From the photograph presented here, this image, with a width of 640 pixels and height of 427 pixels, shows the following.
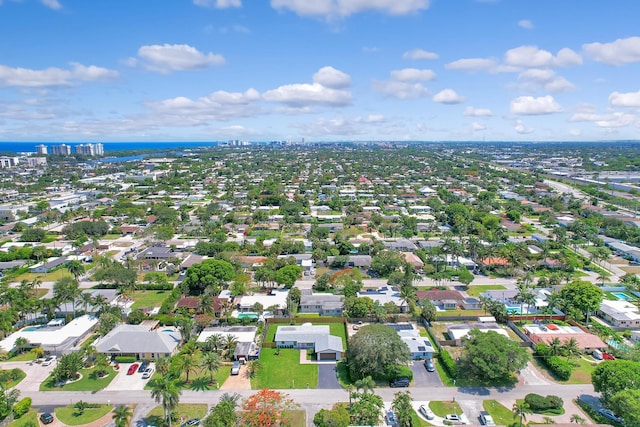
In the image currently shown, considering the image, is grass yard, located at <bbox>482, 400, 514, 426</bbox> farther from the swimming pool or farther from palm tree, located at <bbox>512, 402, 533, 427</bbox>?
the swimming pool

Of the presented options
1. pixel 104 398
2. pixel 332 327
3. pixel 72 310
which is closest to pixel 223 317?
pixel 332 327

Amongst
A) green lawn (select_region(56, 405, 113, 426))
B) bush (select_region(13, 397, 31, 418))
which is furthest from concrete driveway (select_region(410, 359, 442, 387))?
bush (select_region(13, 397, 31, 418))

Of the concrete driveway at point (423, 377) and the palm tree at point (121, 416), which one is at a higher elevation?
the palm tree at point (121, 416)

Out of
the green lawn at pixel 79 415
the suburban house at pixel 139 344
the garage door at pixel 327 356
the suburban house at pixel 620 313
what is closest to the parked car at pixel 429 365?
the garage door at pixel 327 356

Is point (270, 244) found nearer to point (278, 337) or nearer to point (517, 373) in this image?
point (278, 337)

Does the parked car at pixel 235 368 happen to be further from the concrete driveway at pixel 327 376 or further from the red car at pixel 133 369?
the red car at pixel 133 369

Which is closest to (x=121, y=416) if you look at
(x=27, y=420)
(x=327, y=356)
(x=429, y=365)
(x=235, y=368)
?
(x=27, y=420)

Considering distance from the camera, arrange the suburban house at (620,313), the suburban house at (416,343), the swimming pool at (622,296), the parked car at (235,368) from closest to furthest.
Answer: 1. the parked car at (235,368)
2. the suburban house at (416,343)
3. the suburban house at (620,313)
4. the swimming pool at (622,296)
